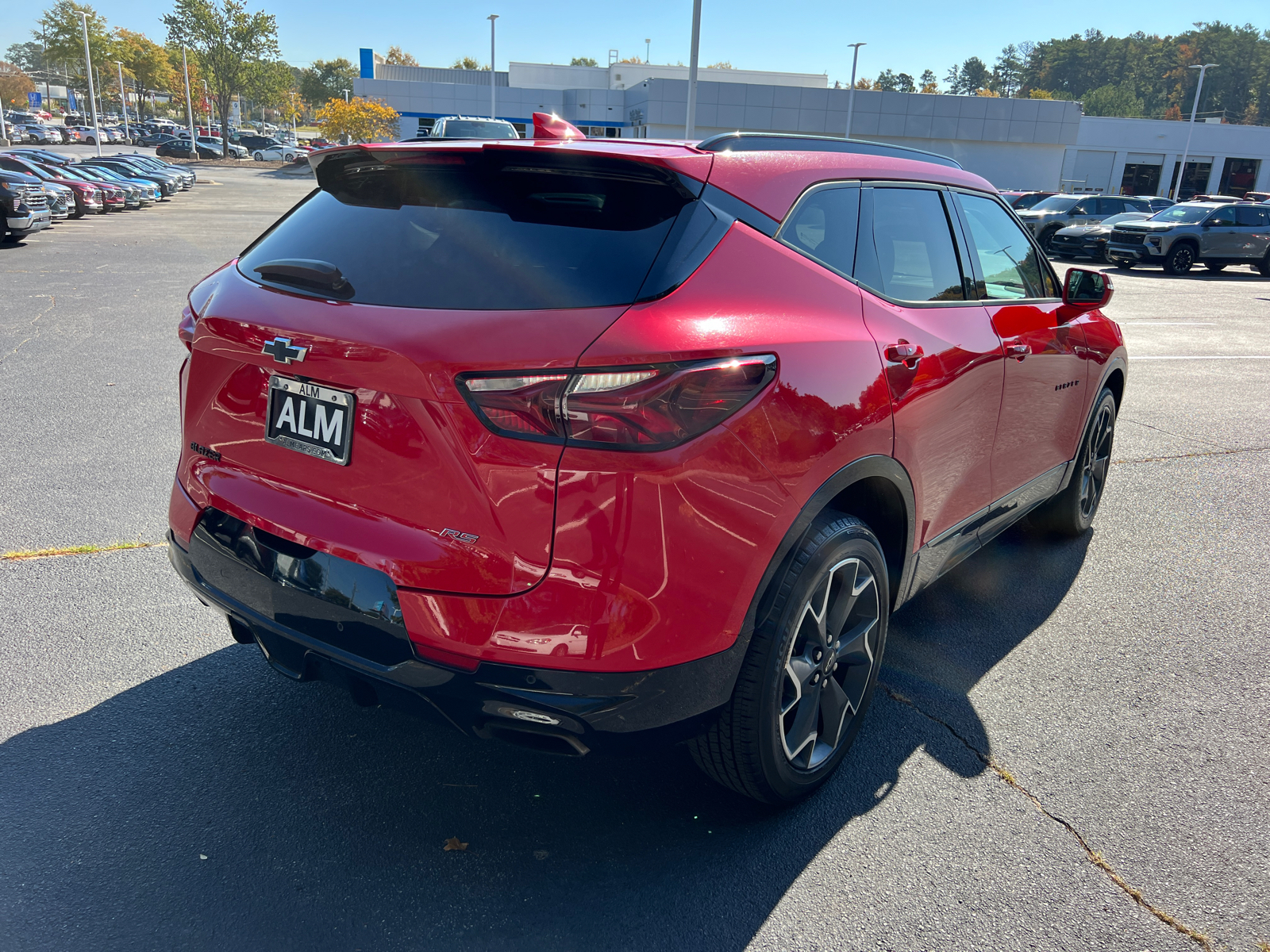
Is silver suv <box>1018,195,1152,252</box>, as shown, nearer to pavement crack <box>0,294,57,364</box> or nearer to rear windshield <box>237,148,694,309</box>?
pavement crack <box>0,294,57,364</box>

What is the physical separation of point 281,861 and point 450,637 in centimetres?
86

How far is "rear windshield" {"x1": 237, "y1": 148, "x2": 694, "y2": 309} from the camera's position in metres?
2.12

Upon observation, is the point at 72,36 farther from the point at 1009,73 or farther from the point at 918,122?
the point at 1009,73

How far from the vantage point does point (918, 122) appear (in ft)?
184

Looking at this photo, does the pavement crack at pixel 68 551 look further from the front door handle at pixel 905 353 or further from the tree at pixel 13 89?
the tree at pixel 13 89

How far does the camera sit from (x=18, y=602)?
145 inches

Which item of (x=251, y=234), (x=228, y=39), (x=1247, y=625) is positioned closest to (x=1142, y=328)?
(x=1247, y=625)

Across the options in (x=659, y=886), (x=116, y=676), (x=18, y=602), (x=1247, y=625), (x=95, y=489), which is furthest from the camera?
(x=95, y=489)

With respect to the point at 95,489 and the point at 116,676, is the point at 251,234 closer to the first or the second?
the point at 95,489

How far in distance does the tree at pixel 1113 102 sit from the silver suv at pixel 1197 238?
110146mm

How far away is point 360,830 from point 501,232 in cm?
163

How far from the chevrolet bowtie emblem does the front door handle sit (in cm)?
157

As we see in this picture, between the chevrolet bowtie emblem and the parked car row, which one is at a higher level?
the chevrolet bowtie emblem

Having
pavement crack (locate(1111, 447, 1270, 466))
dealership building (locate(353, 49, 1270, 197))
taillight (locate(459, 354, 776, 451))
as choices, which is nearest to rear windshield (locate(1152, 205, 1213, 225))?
pavement crack (locate(1111, 447, 1270, 466))
